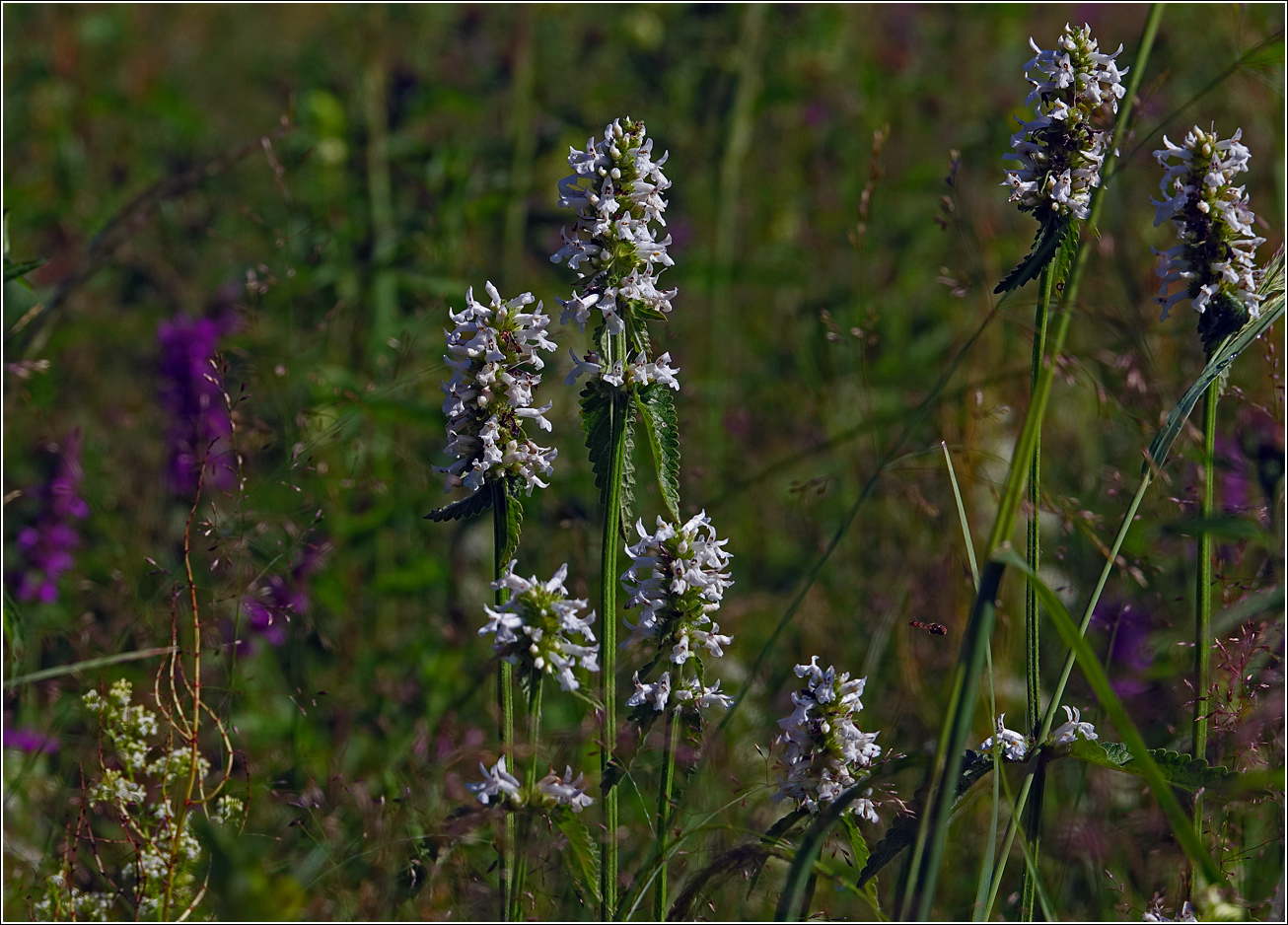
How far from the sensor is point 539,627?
1.32 metres

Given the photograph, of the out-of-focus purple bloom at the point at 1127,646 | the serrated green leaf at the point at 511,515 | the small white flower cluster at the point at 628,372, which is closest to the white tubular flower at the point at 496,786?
the serrated green leaf at the point at 511,515

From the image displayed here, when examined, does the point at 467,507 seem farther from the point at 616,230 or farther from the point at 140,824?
the point at 140,824

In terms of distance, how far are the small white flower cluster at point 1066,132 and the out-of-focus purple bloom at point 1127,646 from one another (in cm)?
125

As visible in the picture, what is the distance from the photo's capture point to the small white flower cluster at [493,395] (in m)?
1.37

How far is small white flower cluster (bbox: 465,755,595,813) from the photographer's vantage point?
4.36ft

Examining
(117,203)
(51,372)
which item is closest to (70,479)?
(51,372)

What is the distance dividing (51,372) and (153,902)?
7.74ft

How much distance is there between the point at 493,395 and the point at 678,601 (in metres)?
0.33

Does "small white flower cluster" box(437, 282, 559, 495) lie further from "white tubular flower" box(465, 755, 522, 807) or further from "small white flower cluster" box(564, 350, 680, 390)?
"white tubular flower" box(465, 755, 522, 807)

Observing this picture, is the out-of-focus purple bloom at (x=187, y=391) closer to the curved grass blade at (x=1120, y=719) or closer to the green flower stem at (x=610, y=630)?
the green flower stem at (x=610, y=630)

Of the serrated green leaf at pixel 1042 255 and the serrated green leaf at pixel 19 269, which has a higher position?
the serrated green leaf at pixel 19 269

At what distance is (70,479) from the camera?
282cm

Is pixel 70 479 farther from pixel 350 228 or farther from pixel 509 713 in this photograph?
pixel 509 713

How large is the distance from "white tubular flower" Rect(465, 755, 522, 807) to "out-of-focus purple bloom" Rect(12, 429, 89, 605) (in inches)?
74.4
